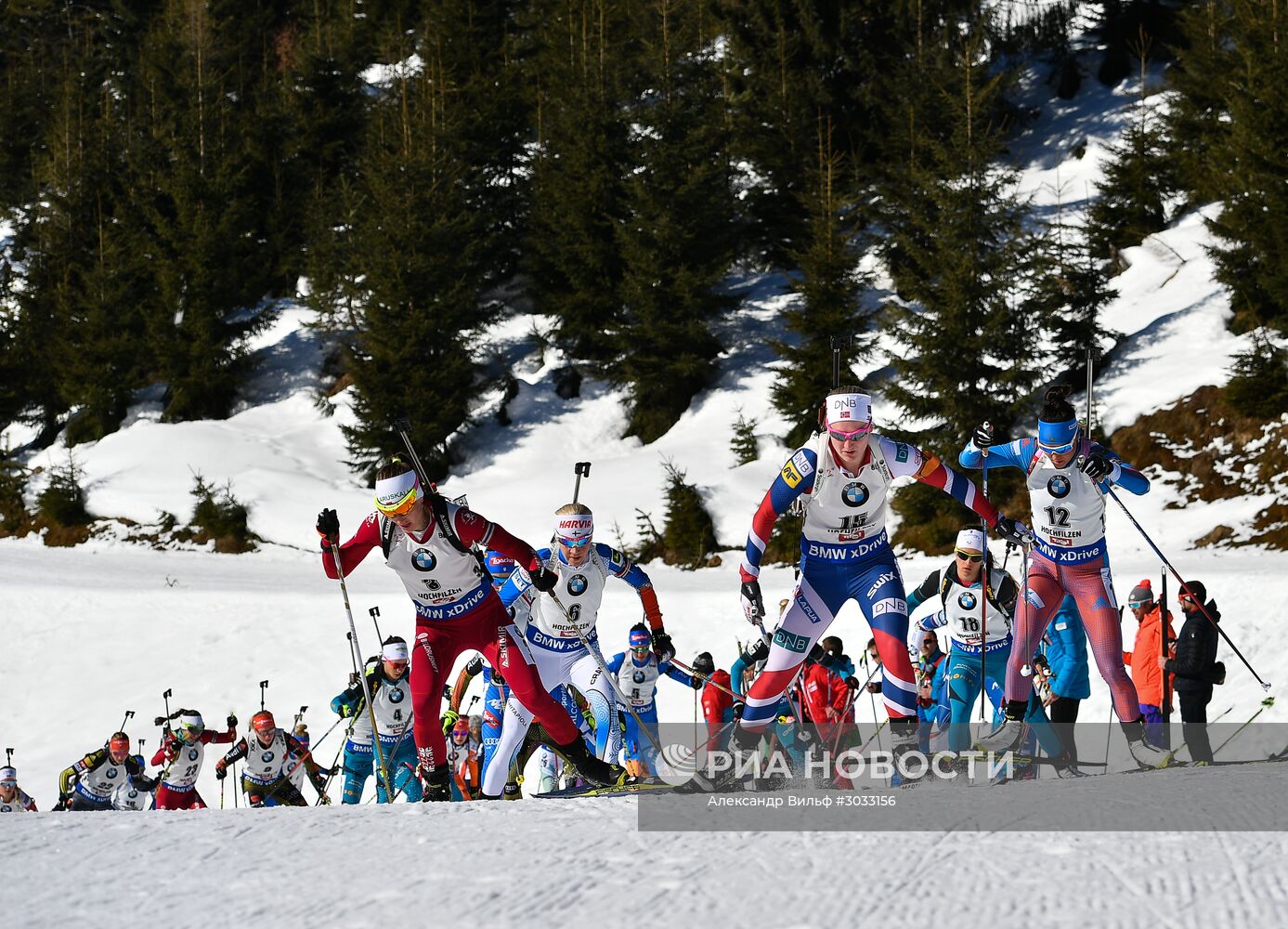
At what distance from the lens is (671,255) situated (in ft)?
88.2

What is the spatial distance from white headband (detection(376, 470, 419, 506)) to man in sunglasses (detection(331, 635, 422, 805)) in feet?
12.9

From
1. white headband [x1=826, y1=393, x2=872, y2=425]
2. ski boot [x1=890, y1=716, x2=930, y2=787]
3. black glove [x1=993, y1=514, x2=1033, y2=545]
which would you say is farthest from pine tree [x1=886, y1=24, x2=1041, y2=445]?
ski boot [x1=890, y1=716, x2=930, y2=787]

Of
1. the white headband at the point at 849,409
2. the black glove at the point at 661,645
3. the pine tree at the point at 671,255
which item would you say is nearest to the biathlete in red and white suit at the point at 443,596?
the black glove at the point at 661,645

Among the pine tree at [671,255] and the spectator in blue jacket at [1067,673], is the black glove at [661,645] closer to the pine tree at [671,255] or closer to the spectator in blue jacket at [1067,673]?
the spectator in blue jacket at [1067,673]

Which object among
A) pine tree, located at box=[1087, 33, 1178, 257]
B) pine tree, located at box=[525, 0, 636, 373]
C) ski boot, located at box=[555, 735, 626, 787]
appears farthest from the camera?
pine tree, located at box=[525, 0, 636, 373]

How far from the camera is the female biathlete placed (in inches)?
294

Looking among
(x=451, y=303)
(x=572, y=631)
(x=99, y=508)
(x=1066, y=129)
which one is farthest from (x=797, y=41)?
(x=572, y=631)

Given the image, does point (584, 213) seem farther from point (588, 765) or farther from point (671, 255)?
point (588, 765)

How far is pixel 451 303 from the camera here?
27.5 metres

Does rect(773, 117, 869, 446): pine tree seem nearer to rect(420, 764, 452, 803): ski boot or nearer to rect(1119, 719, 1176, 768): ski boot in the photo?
rect(1119, 719, 1176, 768): ski boot

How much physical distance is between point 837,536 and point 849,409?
0.77 m

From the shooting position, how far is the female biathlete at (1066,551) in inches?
294

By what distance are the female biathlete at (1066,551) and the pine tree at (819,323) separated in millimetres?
15252

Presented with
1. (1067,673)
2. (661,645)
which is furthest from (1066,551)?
(661,645)
